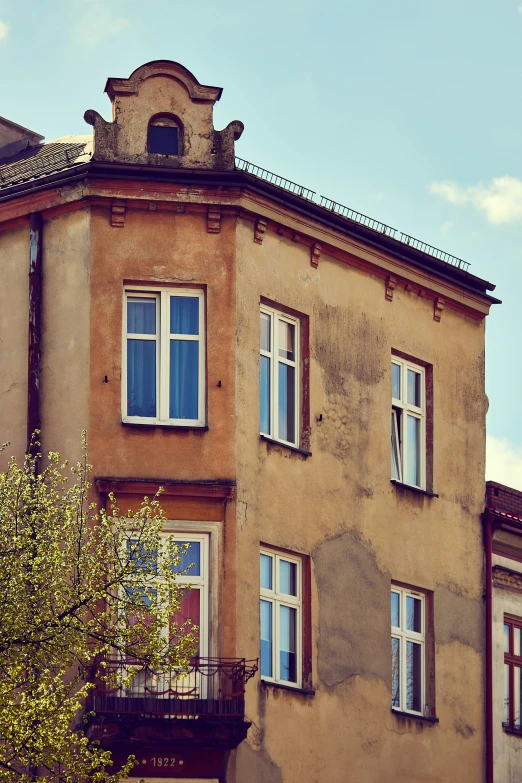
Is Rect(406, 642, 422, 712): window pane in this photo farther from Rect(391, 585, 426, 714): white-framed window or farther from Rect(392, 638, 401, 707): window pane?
Rect(392, 638, 401, 707): window pane

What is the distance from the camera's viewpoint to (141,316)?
96.9ft

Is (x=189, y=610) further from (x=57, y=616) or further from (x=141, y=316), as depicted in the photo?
(x=57, y=616)

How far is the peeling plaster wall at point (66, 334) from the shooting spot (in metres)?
29.0

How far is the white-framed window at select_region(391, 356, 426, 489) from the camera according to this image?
1282 inches

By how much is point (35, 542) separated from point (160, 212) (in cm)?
714

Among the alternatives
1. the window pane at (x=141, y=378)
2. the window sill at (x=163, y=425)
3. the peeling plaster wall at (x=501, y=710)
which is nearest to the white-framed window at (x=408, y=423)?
the peeling plaster wall at (x=501, y=710)

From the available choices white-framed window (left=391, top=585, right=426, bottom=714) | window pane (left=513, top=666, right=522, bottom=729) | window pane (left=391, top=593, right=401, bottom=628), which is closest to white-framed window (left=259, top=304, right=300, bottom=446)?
window pane (left=391, top=593, right=401, bottom=628)

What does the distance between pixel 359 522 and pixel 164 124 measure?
6896 millimetres

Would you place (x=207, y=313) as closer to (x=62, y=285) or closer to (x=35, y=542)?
(x=62, y=285)

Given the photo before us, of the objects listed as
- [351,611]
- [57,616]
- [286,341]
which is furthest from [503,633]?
[57,616]

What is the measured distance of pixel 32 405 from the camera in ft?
96.5

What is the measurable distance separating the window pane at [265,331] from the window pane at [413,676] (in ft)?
18.3

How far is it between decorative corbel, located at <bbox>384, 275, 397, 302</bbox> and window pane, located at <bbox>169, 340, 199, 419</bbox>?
14.7 feet

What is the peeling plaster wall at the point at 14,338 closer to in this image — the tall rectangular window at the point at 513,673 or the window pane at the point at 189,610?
the window pane at the point at 189,610
